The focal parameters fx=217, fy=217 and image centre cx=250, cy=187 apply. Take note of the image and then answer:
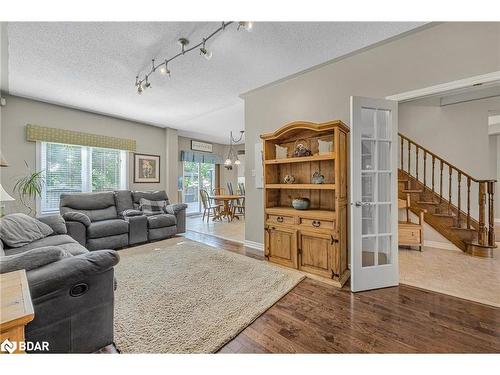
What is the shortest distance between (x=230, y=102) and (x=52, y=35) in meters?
2.65

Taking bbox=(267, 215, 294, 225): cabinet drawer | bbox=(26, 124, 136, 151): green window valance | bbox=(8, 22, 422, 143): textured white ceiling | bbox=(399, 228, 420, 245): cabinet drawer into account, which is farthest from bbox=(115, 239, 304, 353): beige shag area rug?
bbox=(26, 124, 136, 151): green window valance

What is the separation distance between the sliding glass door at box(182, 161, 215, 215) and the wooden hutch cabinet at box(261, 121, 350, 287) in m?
4.98

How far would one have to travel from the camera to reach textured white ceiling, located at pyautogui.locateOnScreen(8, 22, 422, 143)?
2211 millimetres

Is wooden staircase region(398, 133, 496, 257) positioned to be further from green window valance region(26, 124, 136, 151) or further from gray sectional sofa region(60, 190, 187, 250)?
green window valance region(26, 124, 136, 151)

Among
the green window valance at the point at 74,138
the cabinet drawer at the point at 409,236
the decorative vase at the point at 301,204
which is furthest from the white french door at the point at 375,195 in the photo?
the green window valance at the point at 74,138

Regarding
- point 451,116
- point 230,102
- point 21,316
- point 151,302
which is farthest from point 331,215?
point 451,116

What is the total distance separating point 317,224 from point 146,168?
189 inches

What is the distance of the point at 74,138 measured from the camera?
441 cm

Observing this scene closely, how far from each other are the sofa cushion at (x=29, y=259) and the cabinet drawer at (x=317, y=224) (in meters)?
2.30

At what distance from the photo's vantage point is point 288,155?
319 centimetres

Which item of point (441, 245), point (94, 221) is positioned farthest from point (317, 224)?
point (94, 221)

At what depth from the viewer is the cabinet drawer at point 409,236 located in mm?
3502

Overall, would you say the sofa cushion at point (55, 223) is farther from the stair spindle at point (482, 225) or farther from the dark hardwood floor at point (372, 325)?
the stair spindle at point (482, 225)

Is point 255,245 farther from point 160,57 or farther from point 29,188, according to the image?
point 29,188
